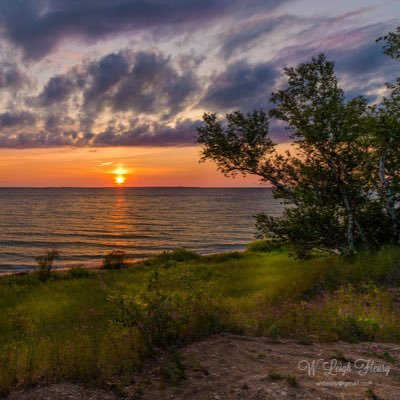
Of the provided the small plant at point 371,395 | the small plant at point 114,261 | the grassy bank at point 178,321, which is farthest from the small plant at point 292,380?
the small plant at point 114,261

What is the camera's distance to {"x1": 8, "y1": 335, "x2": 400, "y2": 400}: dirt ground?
540cm

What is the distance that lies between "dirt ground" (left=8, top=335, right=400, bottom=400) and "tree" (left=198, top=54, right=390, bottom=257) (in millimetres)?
10539

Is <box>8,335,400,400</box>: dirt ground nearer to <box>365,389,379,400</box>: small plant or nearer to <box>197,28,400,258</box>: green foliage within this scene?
<box>365,389,379,400</box>: small plant

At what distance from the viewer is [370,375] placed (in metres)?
5.98

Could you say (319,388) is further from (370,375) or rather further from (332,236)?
(332,236)

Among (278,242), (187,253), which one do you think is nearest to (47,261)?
(187,253)

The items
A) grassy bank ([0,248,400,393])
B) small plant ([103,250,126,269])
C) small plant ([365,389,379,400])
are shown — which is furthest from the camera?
small plant ([103,250,126,269])

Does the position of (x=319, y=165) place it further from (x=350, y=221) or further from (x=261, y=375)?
(x=261, y=375)

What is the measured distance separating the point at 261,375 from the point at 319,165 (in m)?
13.9

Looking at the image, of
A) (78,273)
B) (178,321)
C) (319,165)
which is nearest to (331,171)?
(319,165)

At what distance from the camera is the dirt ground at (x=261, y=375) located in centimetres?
540

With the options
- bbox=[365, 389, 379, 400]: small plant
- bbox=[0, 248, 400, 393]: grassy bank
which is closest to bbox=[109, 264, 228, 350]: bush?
bbox=[0, 248, 400, 393]: grassy bank

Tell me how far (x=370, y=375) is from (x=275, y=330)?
107 inches

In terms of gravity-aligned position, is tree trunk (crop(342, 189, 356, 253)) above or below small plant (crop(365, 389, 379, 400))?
above
